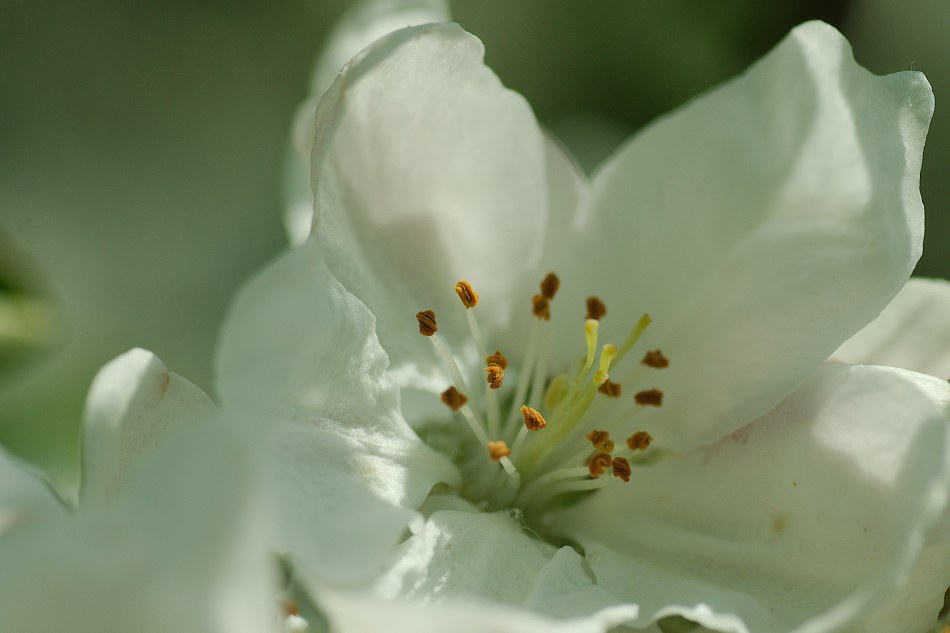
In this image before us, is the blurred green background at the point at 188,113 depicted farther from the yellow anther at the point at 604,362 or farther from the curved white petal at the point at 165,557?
the curved white petal at the point at 165,557

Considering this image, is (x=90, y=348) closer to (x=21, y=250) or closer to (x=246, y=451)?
(x=21, y=250)

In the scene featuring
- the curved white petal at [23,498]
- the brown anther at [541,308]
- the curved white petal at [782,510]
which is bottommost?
the curved white petal at [782,510]

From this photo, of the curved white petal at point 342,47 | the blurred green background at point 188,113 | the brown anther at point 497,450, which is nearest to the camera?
the brown anther at point 497,450

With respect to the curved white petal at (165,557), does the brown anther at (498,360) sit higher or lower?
lower

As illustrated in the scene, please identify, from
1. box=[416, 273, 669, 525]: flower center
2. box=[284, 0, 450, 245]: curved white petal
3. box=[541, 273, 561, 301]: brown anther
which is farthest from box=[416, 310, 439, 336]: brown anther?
box=[284, 0, 450, 245]: curved white petal

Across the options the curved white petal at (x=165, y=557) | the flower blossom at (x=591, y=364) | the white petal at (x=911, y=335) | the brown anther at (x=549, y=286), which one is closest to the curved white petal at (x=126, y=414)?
the flower blossom at (x=591, y=364)

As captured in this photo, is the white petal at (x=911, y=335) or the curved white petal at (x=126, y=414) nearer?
the curved white petal at (x=126, y=414)

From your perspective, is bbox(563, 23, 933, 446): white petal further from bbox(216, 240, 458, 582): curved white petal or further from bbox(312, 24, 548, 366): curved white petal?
bbox(216, 240, 458, 582): curved white petal
